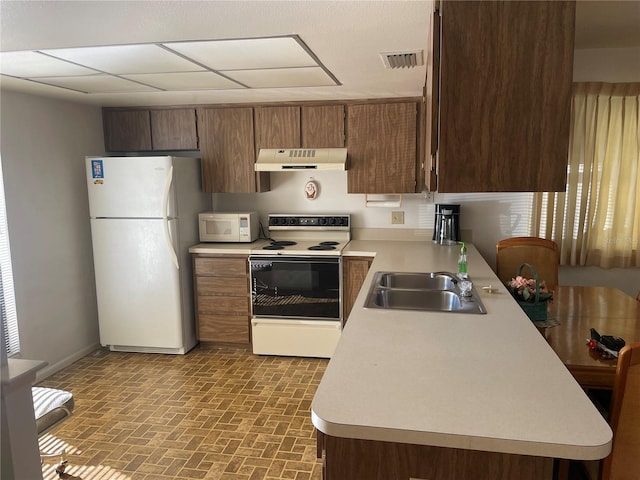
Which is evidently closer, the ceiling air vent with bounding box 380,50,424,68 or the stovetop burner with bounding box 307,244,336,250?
the ceiling air vent with bounding box 380,50,424,68

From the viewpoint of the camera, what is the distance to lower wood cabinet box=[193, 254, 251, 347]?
4.06m

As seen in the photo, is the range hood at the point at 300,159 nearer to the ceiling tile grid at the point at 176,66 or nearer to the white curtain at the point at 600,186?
the ceiling tile grid at the point at 176,66

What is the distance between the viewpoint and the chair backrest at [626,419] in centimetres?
150

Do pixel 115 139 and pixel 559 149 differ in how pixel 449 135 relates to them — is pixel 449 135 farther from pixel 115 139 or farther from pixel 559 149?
pixel 115 139

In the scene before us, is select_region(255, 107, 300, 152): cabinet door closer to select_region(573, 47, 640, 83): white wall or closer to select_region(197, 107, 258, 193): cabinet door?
select_region(197, 107, 258, 193): cabinet door

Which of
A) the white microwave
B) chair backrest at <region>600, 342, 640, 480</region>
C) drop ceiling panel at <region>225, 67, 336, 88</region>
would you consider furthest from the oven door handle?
chair backrest at <region>600, 342, 640, 480</region>

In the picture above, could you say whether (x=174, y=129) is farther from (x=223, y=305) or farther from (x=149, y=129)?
(x=223, y=305)

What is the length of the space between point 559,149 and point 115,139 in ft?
12.8

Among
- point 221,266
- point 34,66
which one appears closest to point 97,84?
point 34,66

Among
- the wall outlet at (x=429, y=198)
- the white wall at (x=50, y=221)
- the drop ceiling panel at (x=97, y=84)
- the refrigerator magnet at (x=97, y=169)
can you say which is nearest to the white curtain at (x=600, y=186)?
the wall outlet at (x=429, y=198)

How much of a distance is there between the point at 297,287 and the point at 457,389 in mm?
2590

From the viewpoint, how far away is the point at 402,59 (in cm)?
261

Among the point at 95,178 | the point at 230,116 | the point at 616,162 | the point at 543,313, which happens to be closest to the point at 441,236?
the point at 616,162

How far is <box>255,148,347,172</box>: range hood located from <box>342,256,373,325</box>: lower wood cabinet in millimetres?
762
